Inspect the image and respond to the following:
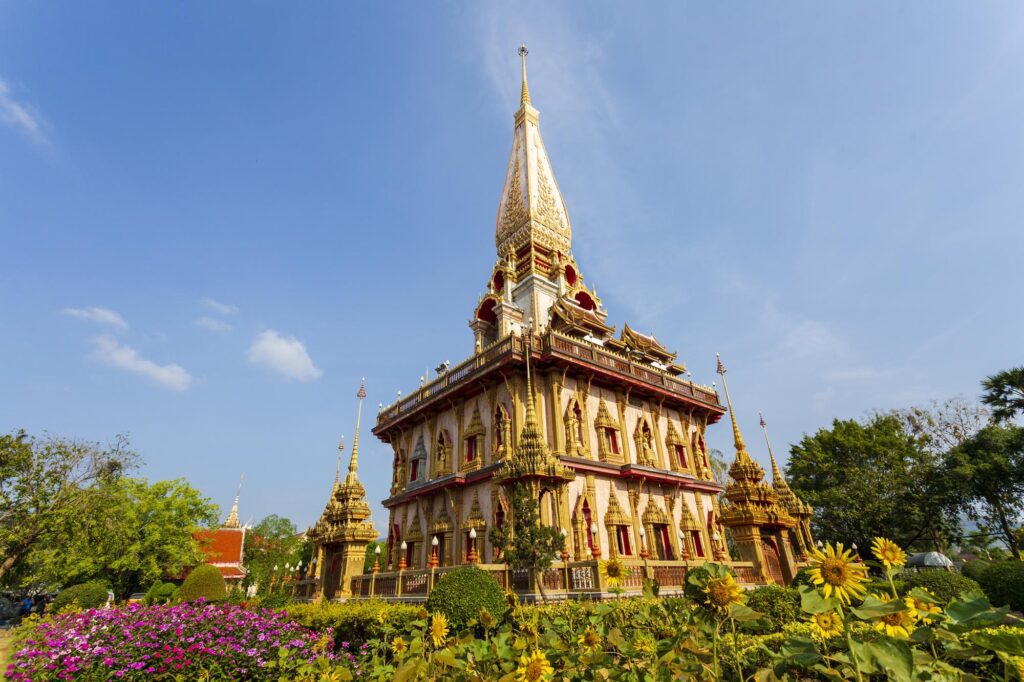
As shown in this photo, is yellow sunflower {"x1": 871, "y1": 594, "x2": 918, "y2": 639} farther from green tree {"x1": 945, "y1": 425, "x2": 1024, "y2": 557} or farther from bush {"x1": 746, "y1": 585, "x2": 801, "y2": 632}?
green tree {"x1": 945, "y1": 425, "x2": 1024, "y2": 557}

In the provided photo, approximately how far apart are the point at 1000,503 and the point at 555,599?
28110 millimetres

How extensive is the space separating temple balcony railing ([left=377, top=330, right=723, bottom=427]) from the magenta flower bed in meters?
13.2

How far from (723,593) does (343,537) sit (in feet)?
52.3

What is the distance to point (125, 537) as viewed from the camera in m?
27.1

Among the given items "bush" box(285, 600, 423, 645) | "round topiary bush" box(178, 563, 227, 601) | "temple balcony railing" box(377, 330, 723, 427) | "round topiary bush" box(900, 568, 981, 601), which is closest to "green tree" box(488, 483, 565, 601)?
"bush" box(285, 600, 423, 645)

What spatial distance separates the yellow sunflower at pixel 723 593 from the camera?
274 centimetres

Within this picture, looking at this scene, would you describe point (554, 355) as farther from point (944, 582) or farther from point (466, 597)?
point (944, 582)

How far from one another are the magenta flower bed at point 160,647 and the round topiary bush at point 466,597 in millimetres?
2135

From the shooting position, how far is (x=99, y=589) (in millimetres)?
23078

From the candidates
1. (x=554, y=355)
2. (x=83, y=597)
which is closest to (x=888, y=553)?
(x=554, y=355)

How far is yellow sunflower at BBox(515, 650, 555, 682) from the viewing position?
309 centimetres

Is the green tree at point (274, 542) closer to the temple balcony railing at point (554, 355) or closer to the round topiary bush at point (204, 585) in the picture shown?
the round topiary bush at point (204, 585)

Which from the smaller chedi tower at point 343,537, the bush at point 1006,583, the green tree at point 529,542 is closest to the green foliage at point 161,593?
the smaller chedi tower at point 343,537

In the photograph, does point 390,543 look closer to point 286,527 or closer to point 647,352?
point 647,352
